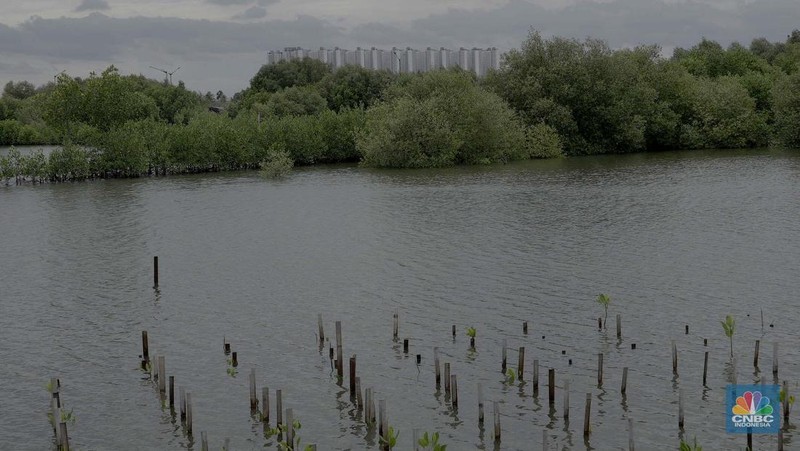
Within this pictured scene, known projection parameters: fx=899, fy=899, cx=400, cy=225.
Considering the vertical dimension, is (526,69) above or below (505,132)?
above

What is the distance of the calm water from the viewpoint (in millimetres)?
25656

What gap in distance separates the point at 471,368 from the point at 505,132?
83.5 metres

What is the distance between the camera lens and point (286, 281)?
144 ft

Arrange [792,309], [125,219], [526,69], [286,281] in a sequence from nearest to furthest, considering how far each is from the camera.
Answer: [792,309]
[286,281]
[125,219]
[526,69]

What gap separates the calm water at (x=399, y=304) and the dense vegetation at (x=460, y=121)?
92.3ft

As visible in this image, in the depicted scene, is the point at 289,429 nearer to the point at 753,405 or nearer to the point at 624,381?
the point at 624,381

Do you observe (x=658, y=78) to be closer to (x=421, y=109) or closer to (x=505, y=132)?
(x=505, y=132)

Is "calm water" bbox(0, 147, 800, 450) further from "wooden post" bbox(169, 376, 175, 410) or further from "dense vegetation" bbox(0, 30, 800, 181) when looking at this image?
"dense vegetation" bbox(0, 30, 800, 181)

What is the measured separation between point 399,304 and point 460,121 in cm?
7088

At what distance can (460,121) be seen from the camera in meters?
107

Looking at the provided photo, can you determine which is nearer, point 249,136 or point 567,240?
point 567,240

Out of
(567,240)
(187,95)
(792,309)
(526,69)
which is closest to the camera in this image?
(792,309)

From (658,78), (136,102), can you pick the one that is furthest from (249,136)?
(658,78)

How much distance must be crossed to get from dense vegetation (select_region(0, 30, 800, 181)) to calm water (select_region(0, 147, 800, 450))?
2812 centimetres
